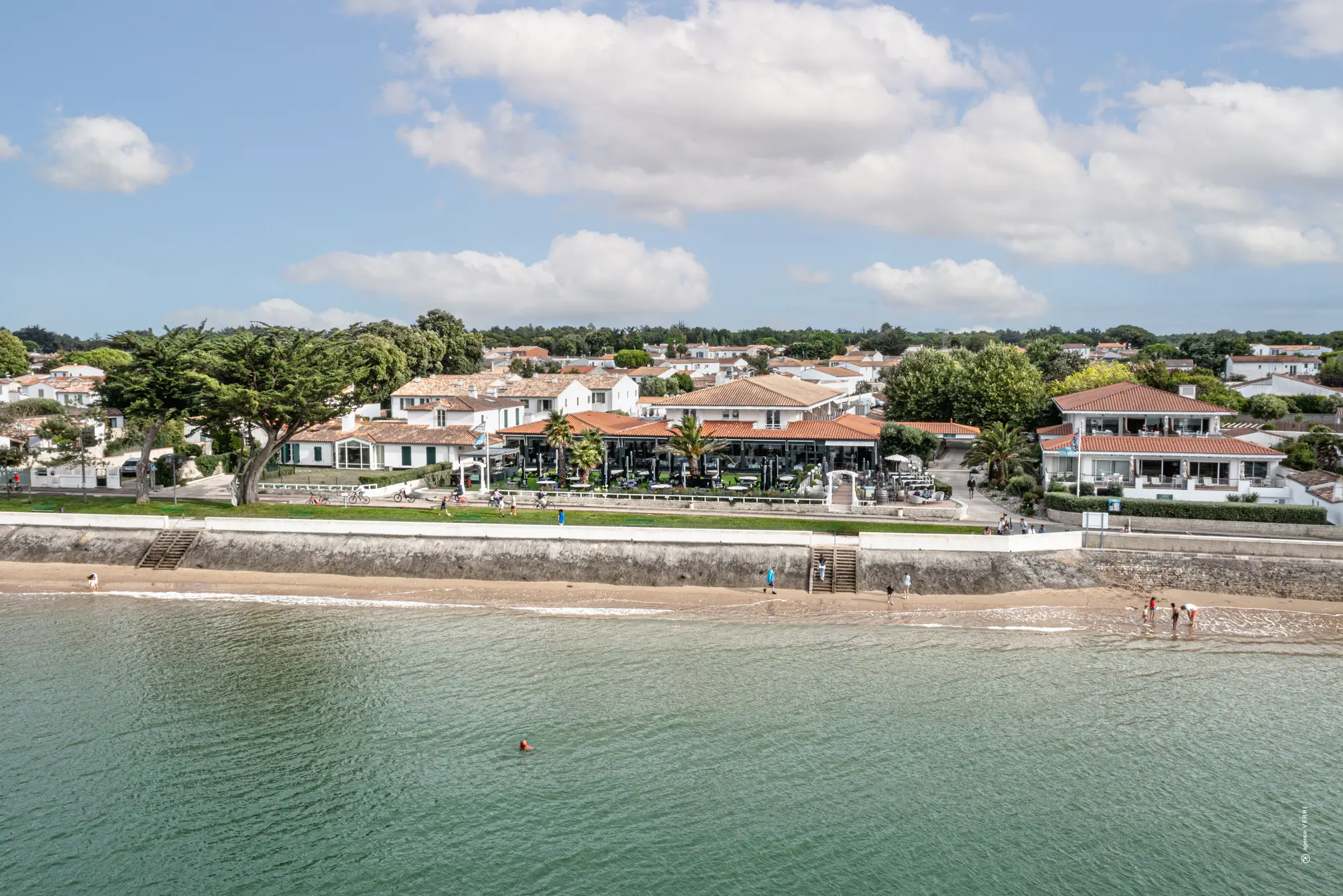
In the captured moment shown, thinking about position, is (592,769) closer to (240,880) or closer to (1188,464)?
(240,880)

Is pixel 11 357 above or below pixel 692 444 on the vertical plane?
above

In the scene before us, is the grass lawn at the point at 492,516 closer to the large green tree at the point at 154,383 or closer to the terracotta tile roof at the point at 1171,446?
the large green tree at the point at 154,383

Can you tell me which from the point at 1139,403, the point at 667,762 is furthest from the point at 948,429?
the point at 667,762

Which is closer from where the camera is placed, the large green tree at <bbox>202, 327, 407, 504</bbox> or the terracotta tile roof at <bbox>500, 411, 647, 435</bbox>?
the large green tree at <bbox>202, 327, 407, 504</bbox>

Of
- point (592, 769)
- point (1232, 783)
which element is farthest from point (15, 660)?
point (1232, 783)

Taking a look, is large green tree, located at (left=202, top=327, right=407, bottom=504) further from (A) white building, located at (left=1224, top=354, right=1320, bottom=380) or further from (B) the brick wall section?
(A) white building, located at (left=1224, top=354, right=1320, bottom=380)

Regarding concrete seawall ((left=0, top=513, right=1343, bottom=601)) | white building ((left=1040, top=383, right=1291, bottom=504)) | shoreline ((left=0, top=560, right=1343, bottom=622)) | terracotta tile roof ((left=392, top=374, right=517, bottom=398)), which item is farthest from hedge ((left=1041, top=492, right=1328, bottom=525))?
terracotta tile roof ((left=392, top=374, right=517, bottom=398))

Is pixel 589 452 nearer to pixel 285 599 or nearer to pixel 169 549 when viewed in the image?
pixel 285 599
